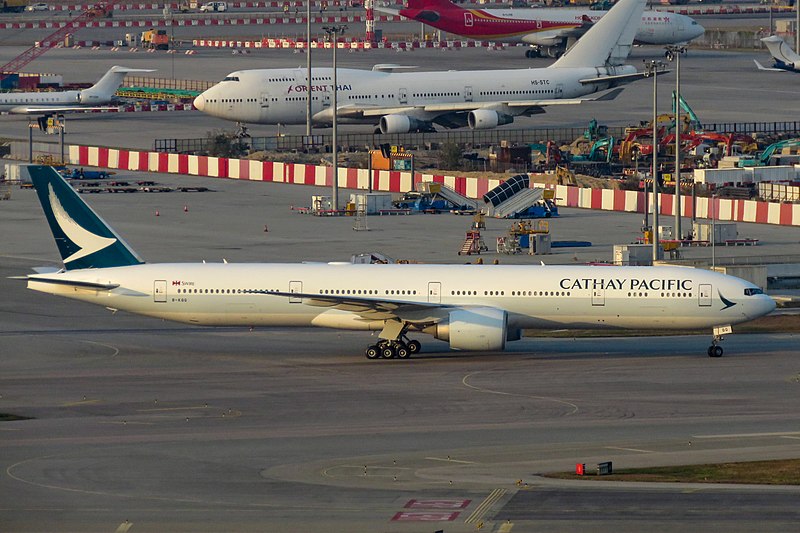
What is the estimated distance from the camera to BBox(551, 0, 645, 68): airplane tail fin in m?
135

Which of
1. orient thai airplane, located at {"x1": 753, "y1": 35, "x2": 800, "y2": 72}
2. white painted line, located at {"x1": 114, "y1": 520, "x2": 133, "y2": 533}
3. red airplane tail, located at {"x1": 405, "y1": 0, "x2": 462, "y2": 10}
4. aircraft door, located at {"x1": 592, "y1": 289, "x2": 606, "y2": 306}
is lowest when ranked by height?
white painted line, located at {"x1": 114, "y1": 520, "x2": 133, "y2": 533}

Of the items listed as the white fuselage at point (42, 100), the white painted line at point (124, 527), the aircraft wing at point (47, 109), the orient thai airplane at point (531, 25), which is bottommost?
the white painted line at point (124, 527)

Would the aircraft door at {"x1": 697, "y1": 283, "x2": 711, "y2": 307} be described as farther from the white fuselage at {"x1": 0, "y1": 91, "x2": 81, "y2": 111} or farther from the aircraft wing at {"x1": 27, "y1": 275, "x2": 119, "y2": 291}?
the white fuselage at {"x1": 0, "y1": 91, "x2": 81, "y2": 111}

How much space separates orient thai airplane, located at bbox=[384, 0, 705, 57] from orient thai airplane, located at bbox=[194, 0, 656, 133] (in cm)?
5239

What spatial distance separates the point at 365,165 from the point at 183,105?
4640 centimetres

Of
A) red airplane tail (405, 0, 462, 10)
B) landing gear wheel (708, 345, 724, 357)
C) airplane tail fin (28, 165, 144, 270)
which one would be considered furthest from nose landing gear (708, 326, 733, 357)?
red airplane tail (405, 0, 462, 10)

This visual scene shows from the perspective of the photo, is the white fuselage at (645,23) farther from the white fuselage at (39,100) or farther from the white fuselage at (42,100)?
the white fuselage at (39,100)

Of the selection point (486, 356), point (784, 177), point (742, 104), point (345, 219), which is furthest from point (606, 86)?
point (486, 356)

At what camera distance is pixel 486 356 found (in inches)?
2361

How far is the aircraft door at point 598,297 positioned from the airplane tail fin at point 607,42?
78414 millimetres

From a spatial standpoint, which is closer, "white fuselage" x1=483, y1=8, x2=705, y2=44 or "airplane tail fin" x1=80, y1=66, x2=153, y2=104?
"airplane tail fin" x1=80, y1=66, x2=153, y2=104

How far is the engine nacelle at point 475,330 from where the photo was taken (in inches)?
2254

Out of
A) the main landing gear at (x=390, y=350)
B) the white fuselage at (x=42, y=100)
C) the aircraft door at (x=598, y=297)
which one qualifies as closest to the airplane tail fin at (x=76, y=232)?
the main landing gear at (x=390, y=350)

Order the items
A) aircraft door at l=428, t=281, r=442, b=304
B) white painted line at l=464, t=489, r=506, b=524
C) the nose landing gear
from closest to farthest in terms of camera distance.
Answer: white painted line at l=464, t=489, r=506, b=524 < aircraft door at l=428, t=281, r=442, b=304 < the nose landing gear
